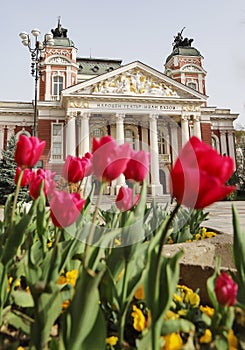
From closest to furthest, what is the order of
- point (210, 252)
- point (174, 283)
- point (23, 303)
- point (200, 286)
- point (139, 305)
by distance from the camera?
point (174, 283)
point (23, 303)
point (139, 305)
point (200, 286)
point (210, 252)

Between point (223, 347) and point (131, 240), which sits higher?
point (131, 240)

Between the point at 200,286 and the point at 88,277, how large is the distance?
3.07 ft

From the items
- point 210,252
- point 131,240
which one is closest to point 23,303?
point 131,240

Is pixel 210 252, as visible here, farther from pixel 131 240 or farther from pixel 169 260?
pixel 169 260

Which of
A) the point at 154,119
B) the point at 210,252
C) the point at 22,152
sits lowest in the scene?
the point at 210,252

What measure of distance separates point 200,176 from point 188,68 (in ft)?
100

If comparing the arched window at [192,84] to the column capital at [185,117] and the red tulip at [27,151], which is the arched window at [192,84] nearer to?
the column capital at [185,117]

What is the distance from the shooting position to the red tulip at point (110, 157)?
0.84 metres

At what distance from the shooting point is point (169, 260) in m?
0.76

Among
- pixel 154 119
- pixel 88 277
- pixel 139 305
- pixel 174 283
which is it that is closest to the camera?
pixel 88 277

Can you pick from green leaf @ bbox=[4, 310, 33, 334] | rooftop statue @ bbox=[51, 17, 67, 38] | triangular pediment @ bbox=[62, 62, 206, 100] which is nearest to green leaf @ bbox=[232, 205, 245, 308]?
green leaf @ bbox=[4, 310, 33, 334]

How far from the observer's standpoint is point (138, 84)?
939 inches

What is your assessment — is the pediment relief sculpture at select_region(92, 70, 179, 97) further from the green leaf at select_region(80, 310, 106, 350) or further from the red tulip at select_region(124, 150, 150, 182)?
the green leaf at select_region(80, 310, 106, 350)

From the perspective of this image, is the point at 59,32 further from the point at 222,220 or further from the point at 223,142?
the point at 222,220
